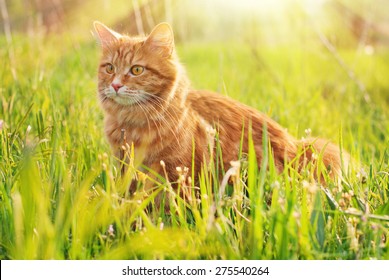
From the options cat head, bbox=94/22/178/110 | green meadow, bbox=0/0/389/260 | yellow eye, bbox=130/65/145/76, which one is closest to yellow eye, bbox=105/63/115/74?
cat head, bbox=94/22/178/110

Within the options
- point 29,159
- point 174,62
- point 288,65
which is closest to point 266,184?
point 174,62

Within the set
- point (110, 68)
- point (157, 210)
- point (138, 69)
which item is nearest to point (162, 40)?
point (138, 69)

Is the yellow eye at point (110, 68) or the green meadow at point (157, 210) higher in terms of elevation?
the yellow eye at point (110, 68)

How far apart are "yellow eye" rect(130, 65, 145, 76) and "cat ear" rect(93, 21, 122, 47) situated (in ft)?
0.80

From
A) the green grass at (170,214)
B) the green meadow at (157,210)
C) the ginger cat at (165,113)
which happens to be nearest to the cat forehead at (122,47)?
the ginger cat at (165,113)

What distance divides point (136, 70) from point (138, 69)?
11 millimetres

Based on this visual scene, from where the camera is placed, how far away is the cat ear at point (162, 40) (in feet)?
8.43

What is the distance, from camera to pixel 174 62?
2.71 meters

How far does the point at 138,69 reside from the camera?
2.66 m

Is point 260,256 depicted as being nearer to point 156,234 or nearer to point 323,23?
point 156,234

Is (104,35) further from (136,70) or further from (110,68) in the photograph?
(136,70)

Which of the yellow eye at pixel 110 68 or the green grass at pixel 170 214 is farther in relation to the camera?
the yellow eye at pixel 110 68

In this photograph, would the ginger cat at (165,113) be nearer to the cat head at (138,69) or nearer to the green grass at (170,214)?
the cat head at (138,69)
